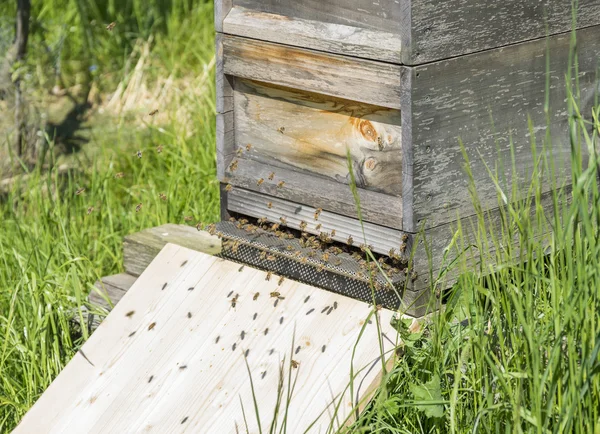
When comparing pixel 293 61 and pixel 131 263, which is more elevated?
pixel 293 61

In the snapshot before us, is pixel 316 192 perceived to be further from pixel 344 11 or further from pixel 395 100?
pixel 344 11

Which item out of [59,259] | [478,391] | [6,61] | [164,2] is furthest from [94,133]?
[478,391]

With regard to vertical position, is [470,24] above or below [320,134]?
above

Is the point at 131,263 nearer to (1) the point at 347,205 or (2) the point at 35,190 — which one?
(2) the point at 35,190

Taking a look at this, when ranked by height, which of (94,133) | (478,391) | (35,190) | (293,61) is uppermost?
(293,61)

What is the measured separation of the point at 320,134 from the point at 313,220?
33 centimetres

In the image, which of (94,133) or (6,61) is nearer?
(6,61)

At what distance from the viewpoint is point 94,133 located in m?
6.83

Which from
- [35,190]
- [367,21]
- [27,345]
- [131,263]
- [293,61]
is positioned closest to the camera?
[367,21]

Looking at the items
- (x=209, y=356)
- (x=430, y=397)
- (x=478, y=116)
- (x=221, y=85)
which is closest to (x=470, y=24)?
(x=478, y=116)

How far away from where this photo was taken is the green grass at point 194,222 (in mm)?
2363

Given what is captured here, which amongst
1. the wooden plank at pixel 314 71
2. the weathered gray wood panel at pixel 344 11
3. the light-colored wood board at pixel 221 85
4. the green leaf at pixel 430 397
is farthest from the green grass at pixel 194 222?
the light-colored wood board at pixel 221 85

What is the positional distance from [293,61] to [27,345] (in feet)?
5.27

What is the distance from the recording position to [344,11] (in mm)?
3143
